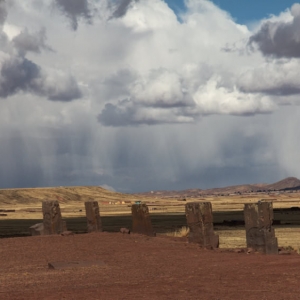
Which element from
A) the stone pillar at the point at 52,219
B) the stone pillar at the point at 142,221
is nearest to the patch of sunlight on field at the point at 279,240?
the stone pillar at the point at 142,221

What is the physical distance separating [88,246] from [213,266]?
6425 millimetres

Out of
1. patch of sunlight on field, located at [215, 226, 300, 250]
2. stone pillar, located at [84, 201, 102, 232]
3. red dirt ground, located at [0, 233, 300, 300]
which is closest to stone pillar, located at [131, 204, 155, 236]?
red dirt ground, located at [0, 233, 300, 300]

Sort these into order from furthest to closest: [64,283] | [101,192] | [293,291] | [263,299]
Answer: [101,192], [64,283], [293,291], [263,299]

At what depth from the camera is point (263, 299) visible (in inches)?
476

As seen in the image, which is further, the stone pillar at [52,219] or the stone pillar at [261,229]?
the stone pillar at [52,219]

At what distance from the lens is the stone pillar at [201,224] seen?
2394 centimetres

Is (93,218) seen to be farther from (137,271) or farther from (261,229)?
(137,271)

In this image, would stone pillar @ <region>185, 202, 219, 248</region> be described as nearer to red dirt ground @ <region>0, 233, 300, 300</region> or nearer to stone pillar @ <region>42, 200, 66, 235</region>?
red dirt ground @ <region>0, 233, 300, 300</region>

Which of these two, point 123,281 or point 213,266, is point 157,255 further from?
point 123,281

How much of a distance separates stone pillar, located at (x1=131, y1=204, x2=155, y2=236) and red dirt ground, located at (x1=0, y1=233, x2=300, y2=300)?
6.49 feet

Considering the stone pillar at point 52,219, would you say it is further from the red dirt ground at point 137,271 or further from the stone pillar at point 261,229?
the stone pillar at point 261,229

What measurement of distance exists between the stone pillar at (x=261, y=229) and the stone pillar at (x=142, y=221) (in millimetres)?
5746

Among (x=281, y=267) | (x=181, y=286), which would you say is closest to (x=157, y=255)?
(x=281, y=267)

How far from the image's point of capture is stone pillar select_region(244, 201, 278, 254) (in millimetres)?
22375
